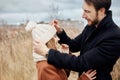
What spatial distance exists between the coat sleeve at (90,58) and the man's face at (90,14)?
0.19 metres

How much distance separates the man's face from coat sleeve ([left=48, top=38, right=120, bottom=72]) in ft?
0.62

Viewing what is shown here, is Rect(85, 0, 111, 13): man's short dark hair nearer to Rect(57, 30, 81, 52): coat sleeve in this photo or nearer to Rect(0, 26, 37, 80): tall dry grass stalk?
Rect(57, 30, 81, 52): coat sleeve

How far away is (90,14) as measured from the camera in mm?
3771

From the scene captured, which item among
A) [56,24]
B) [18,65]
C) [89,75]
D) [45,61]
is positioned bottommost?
[18,65]

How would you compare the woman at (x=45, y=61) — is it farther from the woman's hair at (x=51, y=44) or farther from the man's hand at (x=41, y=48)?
the man's hand at (x=41, y=48)

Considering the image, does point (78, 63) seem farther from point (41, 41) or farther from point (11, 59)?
point (11, 59)

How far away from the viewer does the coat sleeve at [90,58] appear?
3715mm

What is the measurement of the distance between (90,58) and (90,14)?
0.35m

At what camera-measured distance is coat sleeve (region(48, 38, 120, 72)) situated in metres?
3.71

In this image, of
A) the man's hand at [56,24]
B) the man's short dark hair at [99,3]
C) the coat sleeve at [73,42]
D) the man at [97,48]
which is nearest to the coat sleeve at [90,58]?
the man at [97,48]

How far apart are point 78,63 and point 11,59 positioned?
4019mm

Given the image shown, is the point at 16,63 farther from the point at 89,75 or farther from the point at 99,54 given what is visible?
the point at 99,54

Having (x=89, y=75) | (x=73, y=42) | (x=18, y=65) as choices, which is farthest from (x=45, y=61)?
(x=18, y=65)

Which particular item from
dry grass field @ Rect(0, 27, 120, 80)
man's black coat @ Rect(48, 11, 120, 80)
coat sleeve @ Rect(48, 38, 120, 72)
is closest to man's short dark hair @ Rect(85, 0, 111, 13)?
man's black coat @ Rect(48, 11, 120, 80)
